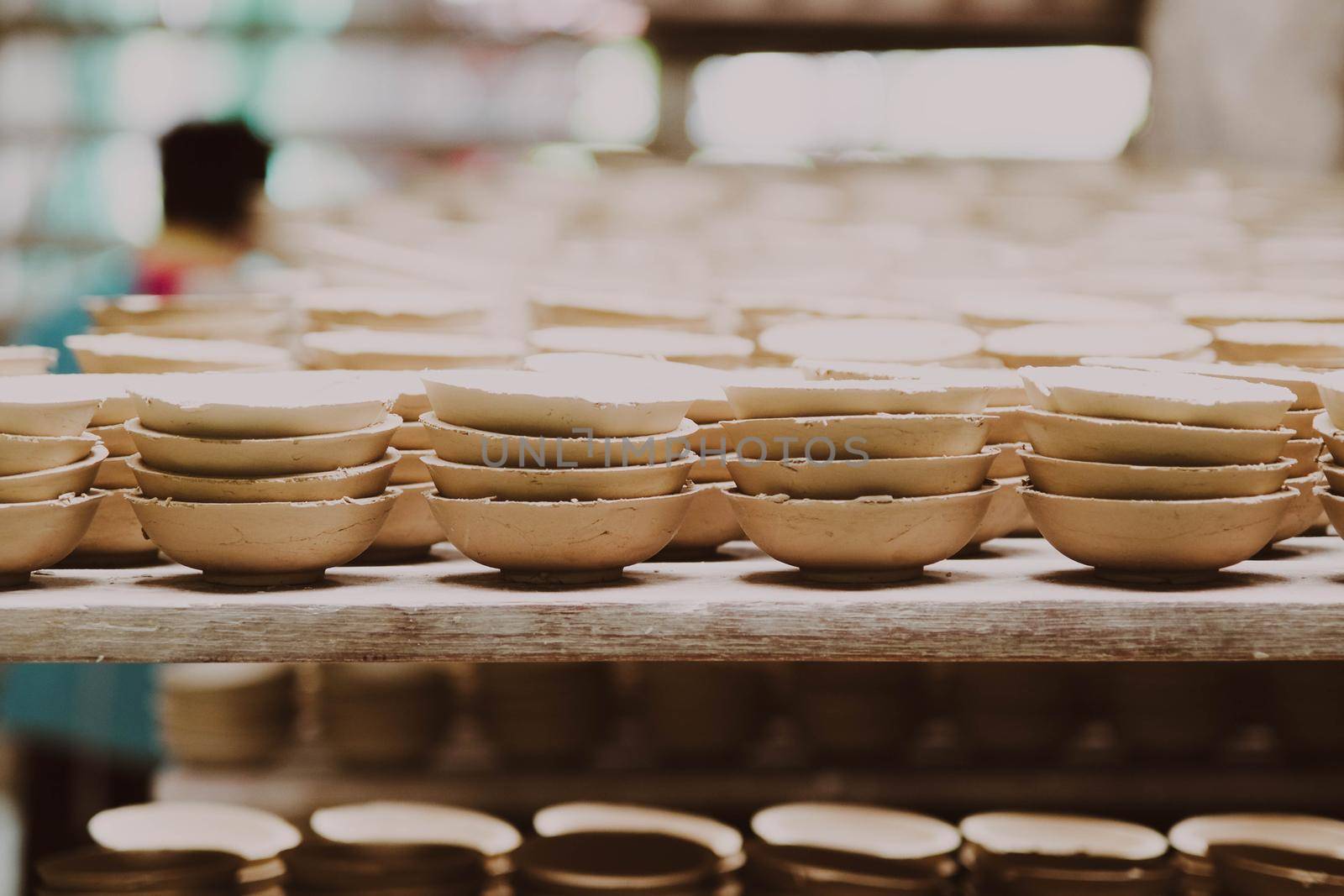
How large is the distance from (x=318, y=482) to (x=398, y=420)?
0.13m

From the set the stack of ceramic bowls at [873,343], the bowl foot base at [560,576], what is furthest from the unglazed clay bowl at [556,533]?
the stack of ceramic bowls at [873,343]

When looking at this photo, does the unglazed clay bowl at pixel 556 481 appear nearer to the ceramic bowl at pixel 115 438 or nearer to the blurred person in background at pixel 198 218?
the ceramic bowl at pixel 115 438

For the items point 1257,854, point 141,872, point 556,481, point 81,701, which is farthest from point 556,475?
point 81,701

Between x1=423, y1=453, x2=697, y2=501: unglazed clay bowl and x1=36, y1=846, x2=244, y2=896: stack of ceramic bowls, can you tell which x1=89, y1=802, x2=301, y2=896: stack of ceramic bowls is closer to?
x1=36, y1=846, x2=244, y2=896: stack of ceramic bowls

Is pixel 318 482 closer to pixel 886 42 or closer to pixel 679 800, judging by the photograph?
pixel 679 800

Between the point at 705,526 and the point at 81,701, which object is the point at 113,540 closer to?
the point at 705,526

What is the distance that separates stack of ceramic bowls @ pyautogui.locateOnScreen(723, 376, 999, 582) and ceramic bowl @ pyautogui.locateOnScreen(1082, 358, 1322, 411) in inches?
10.2

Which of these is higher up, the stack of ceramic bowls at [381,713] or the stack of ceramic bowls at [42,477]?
the stack of ceramic bowls at [42,477]

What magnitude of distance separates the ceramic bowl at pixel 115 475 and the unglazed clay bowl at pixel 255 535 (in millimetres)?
176

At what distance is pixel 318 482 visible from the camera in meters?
1.33

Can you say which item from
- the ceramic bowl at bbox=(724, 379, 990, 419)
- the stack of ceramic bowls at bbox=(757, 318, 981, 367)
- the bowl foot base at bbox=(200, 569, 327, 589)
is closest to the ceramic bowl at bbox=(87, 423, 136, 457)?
the bowl foot base at bbox=(200, 569, 327, 589)

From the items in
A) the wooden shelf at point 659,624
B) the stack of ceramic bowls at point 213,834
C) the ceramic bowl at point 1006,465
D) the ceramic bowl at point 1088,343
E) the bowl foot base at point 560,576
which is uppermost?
the ceramic bowl at point 1088,343

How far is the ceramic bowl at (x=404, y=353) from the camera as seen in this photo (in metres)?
1.74

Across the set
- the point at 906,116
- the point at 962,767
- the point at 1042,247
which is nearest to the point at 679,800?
the point at 962,767
